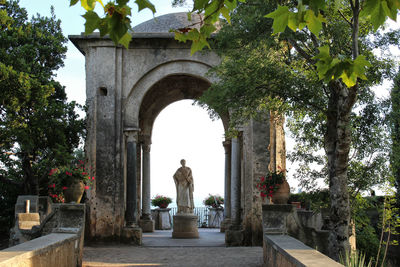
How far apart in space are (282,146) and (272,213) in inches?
206

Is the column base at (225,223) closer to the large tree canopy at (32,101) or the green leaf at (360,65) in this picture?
the large tree canopy at (32,101)

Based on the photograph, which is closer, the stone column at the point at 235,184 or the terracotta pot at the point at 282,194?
the terracotta pot at the point at 282,194

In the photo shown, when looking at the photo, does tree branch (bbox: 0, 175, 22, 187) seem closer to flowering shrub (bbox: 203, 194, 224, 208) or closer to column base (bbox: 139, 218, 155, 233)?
column base (bbox: 139, 218, 155, 233)

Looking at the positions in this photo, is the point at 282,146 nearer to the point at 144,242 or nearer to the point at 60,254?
the point at 144,242

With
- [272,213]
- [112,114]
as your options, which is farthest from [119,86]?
[272,213]

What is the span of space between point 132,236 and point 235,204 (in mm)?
3229

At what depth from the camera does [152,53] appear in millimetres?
14711

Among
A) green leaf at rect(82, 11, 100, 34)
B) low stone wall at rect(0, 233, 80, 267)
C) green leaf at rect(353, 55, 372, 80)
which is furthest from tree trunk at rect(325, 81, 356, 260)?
green leaf at rect(82, 11, 100, 34)

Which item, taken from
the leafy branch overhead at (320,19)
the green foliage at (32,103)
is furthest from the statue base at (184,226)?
the leafy branch overhead at (320,19)

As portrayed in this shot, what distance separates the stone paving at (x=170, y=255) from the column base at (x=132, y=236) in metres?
0.29

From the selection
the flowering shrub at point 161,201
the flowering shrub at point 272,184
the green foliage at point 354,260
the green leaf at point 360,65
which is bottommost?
the green foliage at point 354,260

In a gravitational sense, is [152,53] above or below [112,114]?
above

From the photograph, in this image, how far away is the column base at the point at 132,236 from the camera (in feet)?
44.8

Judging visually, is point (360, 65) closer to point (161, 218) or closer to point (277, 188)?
point (277, 188)
